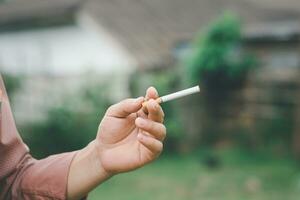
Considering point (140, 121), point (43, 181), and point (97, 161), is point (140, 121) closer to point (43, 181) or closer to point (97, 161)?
point (97, 161)

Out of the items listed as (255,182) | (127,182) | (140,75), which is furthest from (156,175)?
(140,75)

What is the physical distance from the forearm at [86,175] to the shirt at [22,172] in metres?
0.02

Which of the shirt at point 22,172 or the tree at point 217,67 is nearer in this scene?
the shirt at point 22,172

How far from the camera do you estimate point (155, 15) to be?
1420 cm

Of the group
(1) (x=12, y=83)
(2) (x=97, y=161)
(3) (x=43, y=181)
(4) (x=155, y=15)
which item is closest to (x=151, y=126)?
(2) (x=97, y=161)

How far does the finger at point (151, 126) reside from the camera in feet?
4.53

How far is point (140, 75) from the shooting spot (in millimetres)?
10227

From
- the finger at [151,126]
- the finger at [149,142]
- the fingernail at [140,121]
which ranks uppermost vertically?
the fingernail at [140,121]

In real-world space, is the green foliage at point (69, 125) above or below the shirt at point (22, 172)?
below

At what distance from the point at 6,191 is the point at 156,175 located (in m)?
7.28

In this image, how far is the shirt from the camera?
148 centimetres

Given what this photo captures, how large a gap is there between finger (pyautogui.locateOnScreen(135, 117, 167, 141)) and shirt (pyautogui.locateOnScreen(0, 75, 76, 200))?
0.76ft

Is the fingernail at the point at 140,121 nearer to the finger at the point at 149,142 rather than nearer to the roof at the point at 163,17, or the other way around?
the finger at the point at 149,142

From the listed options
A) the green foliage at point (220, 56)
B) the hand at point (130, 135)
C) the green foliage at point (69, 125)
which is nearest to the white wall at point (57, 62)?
the green foliage at point (69, 125)
